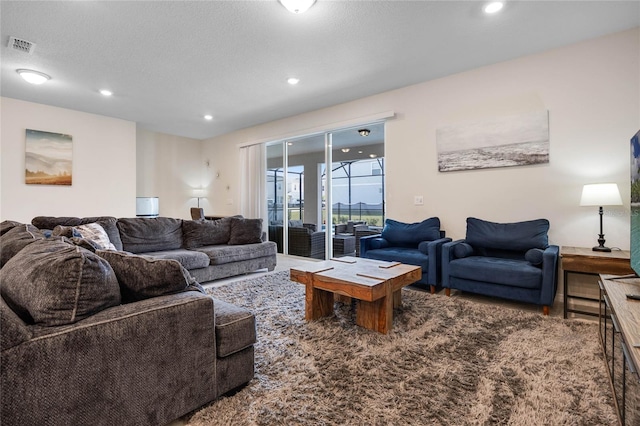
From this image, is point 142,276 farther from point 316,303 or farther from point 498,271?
point 498,271

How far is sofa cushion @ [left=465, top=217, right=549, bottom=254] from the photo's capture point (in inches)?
123

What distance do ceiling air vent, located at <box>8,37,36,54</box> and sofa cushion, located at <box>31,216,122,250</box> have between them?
1.75m

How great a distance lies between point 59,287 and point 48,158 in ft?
17.2

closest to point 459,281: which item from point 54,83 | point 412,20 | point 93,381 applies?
point 412,20

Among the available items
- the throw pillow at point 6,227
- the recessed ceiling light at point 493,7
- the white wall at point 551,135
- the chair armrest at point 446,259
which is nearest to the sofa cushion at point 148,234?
the throw pillow at point 6,227

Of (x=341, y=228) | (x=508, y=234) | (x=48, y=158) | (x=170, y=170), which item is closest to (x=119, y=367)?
(x=508, y=234)

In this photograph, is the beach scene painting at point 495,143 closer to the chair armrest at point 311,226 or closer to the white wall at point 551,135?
the white wall at point 551,135

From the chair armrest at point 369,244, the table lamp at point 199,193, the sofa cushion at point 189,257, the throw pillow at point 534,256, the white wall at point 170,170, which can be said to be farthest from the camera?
the table lamp at point 199,193

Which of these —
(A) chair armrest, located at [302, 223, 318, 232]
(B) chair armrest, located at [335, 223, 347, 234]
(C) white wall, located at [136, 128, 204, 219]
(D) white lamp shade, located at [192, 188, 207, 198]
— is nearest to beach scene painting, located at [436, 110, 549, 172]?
(B) chair armrest, located at [335, 223, 347, 234]

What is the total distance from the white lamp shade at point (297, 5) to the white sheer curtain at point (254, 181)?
400 centimetres

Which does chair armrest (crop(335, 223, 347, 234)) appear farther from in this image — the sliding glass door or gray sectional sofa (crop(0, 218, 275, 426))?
gray sectional sofa (crop(0, 218, 275, 426))

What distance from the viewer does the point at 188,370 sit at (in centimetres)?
140

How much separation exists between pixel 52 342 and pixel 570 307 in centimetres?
400

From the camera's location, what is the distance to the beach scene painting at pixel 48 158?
476cm
